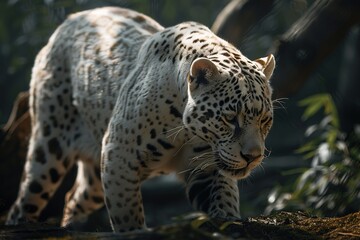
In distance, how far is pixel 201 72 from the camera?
6422 mm

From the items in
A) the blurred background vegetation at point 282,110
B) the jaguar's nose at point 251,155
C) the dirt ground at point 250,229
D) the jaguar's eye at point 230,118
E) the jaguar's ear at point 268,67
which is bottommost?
the blurred background vegetation at point 282,110

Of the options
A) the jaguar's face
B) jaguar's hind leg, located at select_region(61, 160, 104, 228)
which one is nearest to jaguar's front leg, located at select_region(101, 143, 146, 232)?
the jaguar's face

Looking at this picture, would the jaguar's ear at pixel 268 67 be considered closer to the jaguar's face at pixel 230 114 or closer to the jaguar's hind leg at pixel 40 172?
the jaguar's face at pixel 230 114

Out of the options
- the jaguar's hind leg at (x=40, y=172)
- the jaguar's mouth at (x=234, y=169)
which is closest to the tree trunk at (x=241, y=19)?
the jaguar's hind leg at (x=40, y=172)

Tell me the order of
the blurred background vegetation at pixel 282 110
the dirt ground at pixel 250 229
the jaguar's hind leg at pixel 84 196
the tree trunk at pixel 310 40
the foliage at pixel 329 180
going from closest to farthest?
the dirt ground at pixel 250 229
the tree trunk at pixel 310 40
the jaguar's hind leg at pixel 84 196
the foliage at pixel 329 180
the blurred background vegetation at pixel 282 110

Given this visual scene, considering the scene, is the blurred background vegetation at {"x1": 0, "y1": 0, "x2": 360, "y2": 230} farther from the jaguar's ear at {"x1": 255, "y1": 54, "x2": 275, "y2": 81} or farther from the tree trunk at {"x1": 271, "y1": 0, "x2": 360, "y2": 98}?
the jaguar's ear at {"x1": 255, "y1": 54, "x2": 275, "y2": 81}

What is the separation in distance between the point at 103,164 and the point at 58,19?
7240 millimetres

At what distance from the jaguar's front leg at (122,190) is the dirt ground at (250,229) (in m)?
0.88

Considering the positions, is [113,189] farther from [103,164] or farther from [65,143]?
[65,143]

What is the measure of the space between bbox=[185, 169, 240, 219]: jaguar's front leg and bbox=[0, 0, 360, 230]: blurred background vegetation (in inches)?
12.9

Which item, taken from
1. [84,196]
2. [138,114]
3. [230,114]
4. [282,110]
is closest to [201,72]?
[230,114]

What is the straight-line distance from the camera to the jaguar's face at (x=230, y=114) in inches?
243

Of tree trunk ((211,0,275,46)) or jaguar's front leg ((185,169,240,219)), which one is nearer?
jaguar's front leg ((185,169,240,219))

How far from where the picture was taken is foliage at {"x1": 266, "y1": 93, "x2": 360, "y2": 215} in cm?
1042
